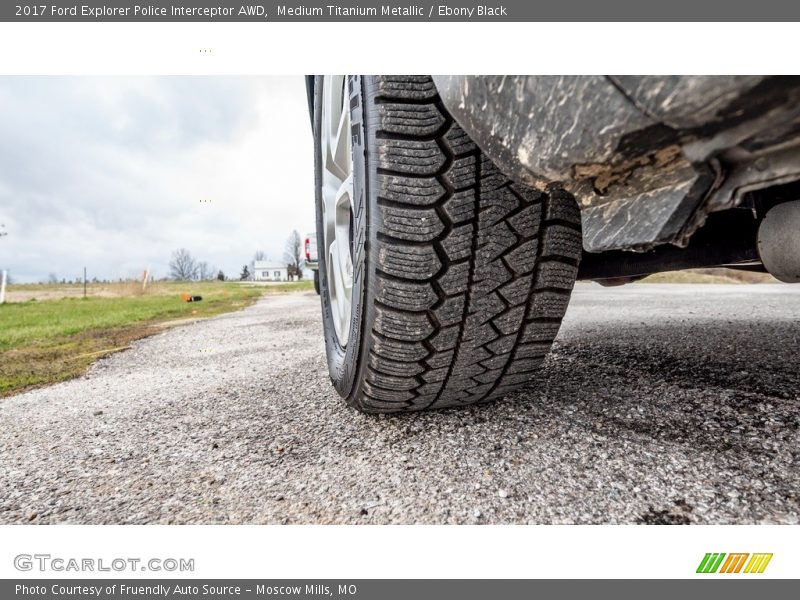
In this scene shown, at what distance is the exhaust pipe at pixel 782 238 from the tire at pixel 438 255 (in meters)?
0.27

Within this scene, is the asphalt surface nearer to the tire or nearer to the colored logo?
the colored logo

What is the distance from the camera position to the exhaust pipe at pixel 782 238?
61 cm

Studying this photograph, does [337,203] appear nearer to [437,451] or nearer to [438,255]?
[438,255]

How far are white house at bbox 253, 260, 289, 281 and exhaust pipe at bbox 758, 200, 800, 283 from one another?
143 ft

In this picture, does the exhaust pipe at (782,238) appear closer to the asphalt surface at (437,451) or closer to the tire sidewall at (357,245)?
the asphalt surface at (437,451)

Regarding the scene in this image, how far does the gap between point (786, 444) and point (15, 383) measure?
9.12ft

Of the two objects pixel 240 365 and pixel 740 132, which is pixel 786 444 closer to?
pixel 740 132

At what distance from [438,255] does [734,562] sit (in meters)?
0.62

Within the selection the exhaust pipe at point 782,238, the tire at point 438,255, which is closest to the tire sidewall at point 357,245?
the tire at point 438,255

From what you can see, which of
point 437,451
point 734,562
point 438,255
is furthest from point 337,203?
point 734,562

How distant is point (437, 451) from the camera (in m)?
0.92

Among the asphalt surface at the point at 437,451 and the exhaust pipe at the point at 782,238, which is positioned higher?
the exhaust pipe at the point at 782,238

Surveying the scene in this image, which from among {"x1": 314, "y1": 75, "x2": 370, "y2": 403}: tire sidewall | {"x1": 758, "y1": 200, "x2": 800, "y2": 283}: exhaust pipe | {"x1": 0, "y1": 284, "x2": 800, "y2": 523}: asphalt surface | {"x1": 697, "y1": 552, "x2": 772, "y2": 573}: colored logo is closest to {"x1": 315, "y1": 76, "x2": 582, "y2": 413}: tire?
{"x1": 314, "y1": 75, "x2": 370, "y2": 403}: tire sidewall

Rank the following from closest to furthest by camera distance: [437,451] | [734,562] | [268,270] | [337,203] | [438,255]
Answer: [734,562]
[438,255]
[437,451]
[337,203]
[268,270]
